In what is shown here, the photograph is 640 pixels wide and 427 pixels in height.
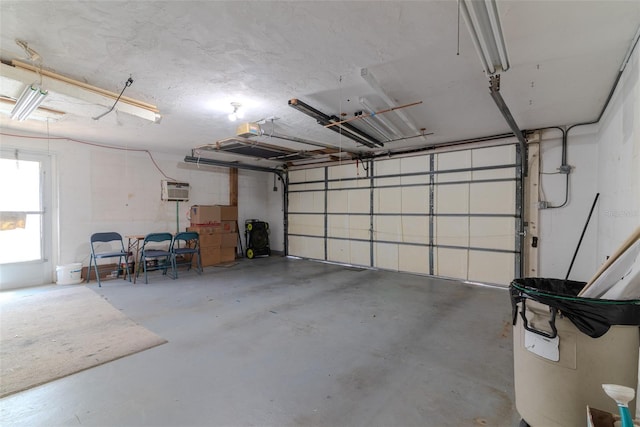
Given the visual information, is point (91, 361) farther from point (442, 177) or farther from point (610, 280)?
point (442, 177)

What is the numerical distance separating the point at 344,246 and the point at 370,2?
5.24 metres

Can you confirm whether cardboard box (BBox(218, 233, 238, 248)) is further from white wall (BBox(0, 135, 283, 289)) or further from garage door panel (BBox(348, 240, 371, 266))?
garage door panel (BBox(348, 240, 371, 266))

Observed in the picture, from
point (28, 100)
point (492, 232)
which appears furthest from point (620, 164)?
point (28, 100)

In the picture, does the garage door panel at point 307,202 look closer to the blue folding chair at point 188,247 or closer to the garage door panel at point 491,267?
the blue folding chair at point 188,247

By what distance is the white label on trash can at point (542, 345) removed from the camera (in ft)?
4.23

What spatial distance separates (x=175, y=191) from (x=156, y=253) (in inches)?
62.7

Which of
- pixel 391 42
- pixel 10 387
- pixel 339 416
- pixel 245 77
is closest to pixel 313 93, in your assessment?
pixel 245 77

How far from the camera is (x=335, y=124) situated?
3521 mm

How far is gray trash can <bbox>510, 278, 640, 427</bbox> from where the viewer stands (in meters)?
1.18

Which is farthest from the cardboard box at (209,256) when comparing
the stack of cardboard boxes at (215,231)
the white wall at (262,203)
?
the white wall at (262,203)

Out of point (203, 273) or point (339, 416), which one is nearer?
point (339, 416)

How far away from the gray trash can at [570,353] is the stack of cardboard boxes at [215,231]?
5.95 meters

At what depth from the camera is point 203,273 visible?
551 centimetres

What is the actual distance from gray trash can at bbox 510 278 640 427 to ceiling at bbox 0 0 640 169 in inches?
64.9
